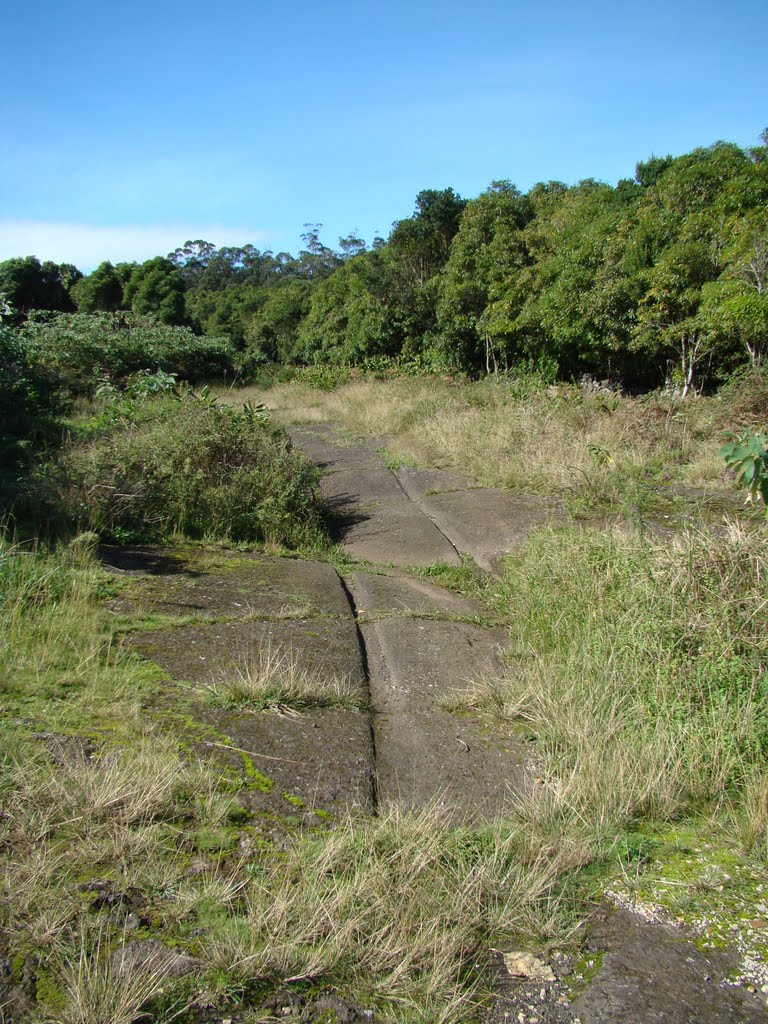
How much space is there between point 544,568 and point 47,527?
376 centimetres

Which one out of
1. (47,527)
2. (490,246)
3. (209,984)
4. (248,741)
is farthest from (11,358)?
(490,246)

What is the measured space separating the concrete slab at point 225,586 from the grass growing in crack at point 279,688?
1.03 m

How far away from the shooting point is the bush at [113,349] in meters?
16.4

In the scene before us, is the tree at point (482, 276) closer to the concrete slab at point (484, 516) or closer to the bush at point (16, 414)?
the concrete slab at point (484, 516)

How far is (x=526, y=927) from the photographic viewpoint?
7.77ft

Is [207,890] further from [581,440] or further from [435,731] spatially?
[581,440]

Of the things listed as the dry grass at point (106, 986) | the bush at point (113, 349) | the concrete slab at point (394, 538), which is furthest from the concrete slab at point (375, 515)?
the bush at point (113, 349)

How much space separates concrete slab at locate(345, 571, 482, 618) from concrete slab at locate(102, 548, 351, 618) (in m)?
0.17

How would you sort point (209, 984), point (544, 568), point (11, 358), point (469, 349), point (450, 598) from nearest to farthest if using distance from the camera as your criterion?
point (209, 984)
point (544, 568)
point (450, 598)
point (11, 358)
point (469, 349)

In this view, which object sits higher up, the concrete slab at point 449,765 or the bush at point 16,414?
the bush at point 16,414

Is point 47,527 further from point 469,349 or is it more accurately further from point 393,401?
point 469,349

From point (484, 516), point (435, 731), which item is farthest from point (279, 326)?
point (435, 731)

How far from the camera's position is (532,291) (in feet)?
66.4

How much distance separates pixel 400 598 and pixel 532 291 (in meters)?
15.9
